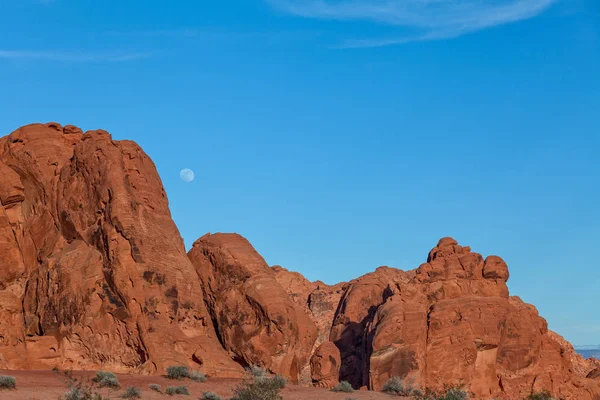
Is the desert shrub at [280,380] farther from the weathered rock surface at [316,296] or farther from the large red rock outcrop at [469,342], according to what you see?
the weathered rock surface at [316,296]

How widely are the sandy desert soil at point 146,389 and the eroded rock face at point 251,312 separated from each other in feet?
9.62

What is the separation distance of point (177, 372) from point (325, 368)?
32.7 feet

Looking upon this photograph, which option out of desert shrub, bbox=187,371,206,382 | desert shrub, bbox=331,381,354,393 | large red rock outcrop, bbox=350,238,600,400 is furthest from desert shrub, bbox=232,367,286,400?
large red rock outcrop, bbox=350,238,600,400

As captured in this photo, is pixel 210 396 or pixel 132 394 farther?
pixel 210 396

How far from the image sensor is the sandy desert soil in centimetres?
3200

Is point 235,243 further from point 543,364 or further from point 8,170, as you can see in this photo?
point 543,364

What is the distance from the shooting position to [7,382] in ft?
105

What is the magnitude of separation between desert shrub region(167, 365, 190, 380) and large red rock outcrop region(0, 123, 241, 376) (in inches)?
38.4

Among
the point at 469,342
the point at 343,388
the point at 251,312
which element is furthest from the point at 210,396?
the point at 469,342

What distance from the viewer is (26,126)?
154 ft

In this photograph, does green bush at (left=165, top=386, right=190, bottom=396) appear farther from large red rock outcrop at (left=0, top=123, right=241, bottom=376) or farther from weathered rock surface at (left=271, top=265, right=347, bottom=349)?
weathered rock surface at (left=271, top=265, right=347, bottom=349)

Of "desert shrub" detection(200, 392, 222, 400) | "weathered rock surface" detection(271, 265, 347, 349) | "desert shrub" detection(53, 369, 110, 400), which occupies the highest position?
"weathered rock surface" detection(271, 265, 347, 349)

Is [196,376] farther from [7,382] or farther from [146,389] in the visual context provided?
[7,382]

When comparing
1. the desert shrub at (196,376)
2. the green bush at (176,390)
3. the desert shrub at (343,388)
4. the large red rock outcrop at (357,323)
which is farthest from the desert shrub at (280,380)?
the large red rock outcrop at (357,323)
